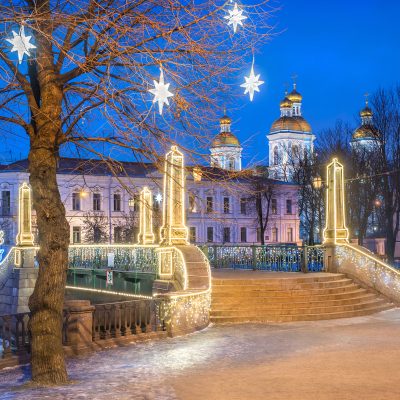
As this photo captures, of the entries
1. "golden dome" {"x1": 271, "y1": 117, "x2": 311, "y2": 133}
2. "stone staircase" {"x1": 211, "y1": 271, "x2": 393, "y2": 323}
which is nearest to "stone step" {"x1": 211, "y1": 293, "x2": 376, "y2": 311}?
"stone staircase" {"x1": 211, "y1": 271, "x2": 393, "y2": 323}

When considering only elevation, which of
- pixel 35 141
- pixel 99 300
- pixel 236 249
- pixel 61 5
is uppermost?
pixel 61 5

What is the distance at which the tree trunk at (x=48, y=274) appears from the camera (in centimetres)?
1045

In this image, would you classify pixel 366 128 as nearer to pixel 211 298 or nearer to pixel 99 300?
pixel 99 300

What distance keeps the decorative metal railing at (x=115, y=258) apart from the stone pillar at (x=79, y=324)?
926 centimetres

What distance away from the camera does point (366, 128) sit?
40.1 meters

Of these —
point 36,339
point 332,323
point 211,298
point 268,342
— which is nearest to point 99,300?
point 211,298

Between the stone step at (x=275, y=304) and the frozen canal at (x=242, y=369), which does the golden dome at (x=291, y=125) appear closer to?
the stone step at (x=275, y=304)

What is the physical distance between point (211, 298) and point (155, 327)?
3166 mm

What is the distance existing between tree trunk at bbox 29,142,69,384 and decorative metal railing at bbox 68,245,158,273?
12745 mm

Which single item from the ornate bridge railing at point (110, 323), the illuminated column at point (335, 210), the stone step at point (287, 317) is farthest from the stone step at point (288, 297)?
the illuminated column at point (335, 210)

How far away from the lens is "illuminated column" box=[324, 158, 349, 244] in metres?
24.0

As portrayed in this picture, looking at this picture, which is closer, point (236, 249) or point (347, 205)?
point (236, 249)

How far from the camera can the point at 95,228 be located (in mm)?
66250

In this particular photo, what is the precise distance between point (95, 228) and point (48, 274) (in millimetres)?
56178
